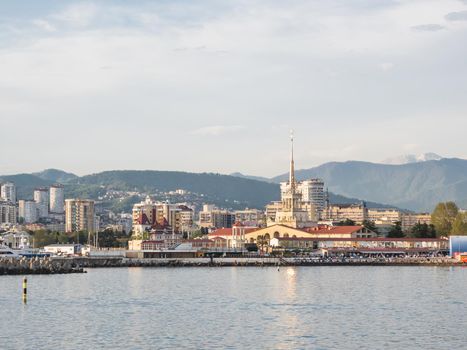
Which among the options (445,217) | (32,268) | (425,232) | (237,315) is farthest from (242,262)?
(237,315)

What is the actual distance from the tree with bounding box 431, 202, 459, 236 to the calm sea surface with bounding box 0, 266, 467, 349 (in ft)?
230

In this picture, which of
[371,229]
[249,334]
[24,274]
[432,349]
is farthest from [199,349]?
[371,229]

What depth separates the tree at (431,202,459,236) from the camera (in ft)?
474

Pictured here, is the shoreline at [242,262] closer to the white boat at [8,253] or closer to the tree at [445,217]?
the white boat at [8,253]

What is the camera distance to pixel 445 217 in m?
146

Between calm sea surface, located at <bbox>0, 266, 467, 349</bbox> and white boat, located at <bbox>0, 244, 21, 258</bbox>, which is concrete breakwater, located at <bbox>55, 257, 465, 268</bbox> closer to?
white boat, located at <bbox>0, 244, 21, 258</bbox>

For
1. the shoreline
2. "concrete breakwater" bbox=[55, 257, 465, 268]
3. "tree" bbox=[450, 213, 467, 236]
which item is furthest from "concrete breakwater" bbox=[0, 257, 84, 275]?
"tree" bbox=[450, 213, 467, 236]

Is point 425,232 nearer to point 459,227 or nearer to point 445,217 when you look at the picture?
point 445,217

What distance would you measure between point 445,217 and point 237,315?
10238cm

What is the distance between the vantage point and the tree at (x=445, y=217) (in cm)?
14450

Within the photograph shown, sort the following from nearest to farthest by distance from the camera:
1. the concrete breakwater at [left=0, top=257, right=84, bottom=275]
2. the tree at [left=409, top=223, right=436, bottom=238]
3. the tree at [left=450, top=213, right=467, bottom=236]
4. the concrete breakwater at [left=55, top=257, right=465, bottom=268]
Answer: the concrete breakwater at [left=0, top=257, right=84, bottom=275] < the concrete breakwater at [left=55, top=257, right=465, bottom=268] < the tree at [left=450, top=213, right=467, bottom=236] < the tree at [left=409, top=223, right=436, bottom=238]

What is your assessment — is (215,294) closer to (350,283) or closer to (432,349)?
Result: (350,283)

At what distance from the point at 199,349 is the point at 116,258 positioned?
295 feet

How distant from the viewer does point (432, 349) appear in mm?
36375
